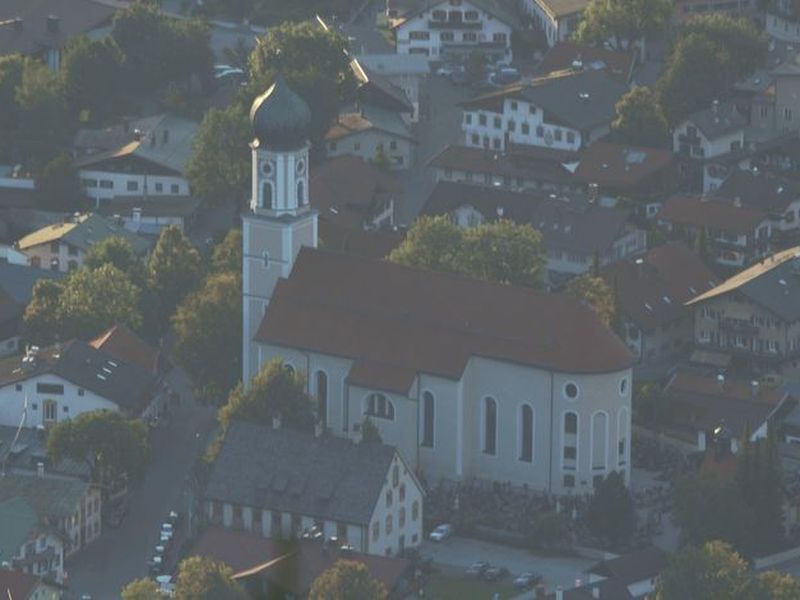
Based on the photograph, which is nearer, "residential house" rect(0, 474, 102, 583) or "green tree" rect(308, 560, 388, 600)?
"green tree" rect(308, 560, 388, 600)

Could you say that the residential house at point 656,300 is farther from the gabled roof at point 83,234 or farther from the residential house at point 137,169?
the residential house at point 137,169

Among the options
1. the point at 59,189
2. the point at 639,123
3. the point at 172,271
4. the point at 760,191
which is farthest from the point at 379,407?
the point at 639,123

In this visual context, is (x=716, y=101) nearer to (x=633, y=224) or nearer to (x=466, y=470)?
(x=633, y=224)

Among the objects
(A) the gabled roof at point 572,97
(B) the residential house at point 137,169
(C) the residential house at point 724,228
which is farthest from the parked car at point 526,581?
(A) the gabled roof at point 572,97

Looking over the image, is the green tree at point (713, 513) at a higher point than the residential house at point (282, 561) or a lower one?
higher

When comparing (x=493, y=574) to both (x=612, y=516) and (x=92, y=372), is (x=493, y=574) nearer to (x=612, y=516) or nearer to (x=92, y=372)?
(x=612, y=516)

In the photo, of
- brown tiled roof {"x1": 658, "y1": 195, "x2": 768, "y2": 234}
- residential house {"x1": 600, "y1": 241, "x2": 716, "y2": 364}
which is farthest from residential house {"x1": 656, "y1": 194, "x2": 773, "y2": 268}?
residential house {"x1": 600, "y1": 241, "x2": 716, "y2": 364}

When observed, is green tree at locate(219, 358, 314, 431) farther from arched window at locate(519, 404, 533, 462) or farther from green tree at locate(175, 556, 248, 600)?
green tree at locate(175, 556, 248, 600)
